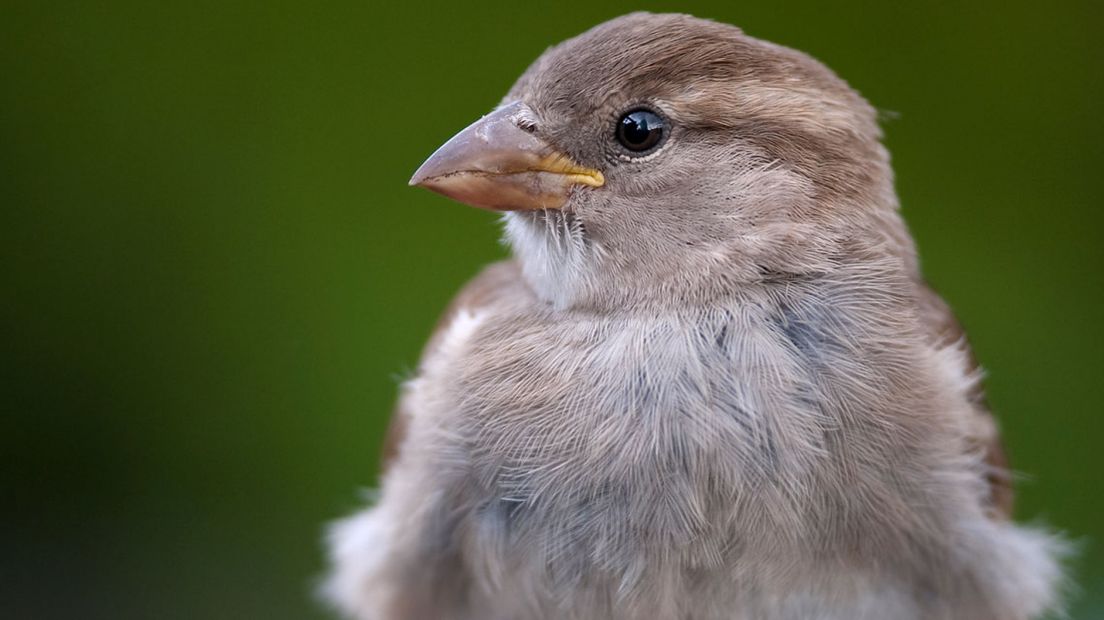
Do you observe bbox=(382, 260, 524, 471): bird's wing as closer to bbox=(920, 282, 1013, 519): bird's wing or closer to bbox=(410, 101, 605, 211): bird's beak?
bbox=(410, 101, 605, 211): bird's beak

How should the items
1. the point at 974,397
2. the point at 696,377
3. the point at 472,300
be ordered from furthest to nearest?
the point at 472,300, the point at 974,397, the point at 696,377

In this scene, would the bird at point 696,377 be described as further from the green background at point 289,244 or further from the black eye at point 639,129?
the green background at point 289,244

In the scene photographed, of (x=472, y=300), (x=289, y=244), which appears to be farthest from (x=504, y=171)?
(x=289, y=244)

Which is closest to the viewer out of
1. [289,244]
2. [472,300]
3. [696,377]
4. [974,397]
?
[696,377]

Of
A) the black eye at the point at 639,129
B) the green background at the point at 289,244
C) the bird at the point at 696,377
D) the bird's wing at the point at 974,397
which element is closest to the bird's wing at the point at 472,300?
the bird at the point at 696,377

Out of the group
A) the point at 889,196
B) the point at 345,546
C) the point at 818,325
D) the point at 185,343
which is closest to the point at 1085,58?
the point at 889,196

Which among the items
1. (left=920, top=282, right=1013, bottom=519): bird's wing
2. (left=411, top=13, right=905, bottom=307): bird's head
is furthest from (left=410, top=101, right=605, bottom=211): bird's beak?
(left=920, top=282, right=1013, bottom=519): bird's wing

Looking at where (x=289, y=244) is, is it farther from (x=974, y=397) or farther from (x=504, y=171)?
(x=974, y=397)
